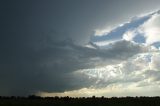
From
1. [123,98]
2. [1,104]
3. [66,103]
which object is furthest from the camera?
[123,98]

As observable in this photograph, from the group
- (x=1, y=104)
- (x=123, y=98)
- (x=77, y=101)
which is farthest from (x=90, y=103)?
(x=1, y=104)

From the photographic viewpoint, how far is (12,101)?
123 meters

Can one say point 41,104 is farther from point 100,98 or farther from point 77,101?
point 100,98

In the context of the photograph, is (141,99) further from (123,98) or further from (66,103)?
(66,103)

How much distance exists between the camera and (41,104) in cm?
12062

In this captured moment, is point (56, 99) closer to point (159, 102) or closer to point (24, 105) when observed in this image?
point (24, 105)

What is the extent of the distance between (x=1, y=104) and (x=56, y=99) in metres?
21.1

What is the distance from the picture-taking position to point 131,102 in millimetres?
127812

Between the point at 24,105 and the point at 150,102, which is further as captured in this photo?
the point at 150,102

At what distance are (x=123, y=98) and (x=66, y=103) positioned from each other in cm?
1821

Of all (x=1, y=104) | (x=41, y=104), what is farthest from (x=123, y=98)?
(x=1, y=104)

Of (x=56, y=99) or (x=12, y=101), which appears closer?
(x=12, y=101)

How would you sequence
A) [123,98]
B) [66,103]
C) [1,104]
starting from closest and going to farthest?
1. [1,104]
2. [66,103]
3. [123,98]

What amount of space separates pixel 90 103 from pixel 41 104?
13404mm
